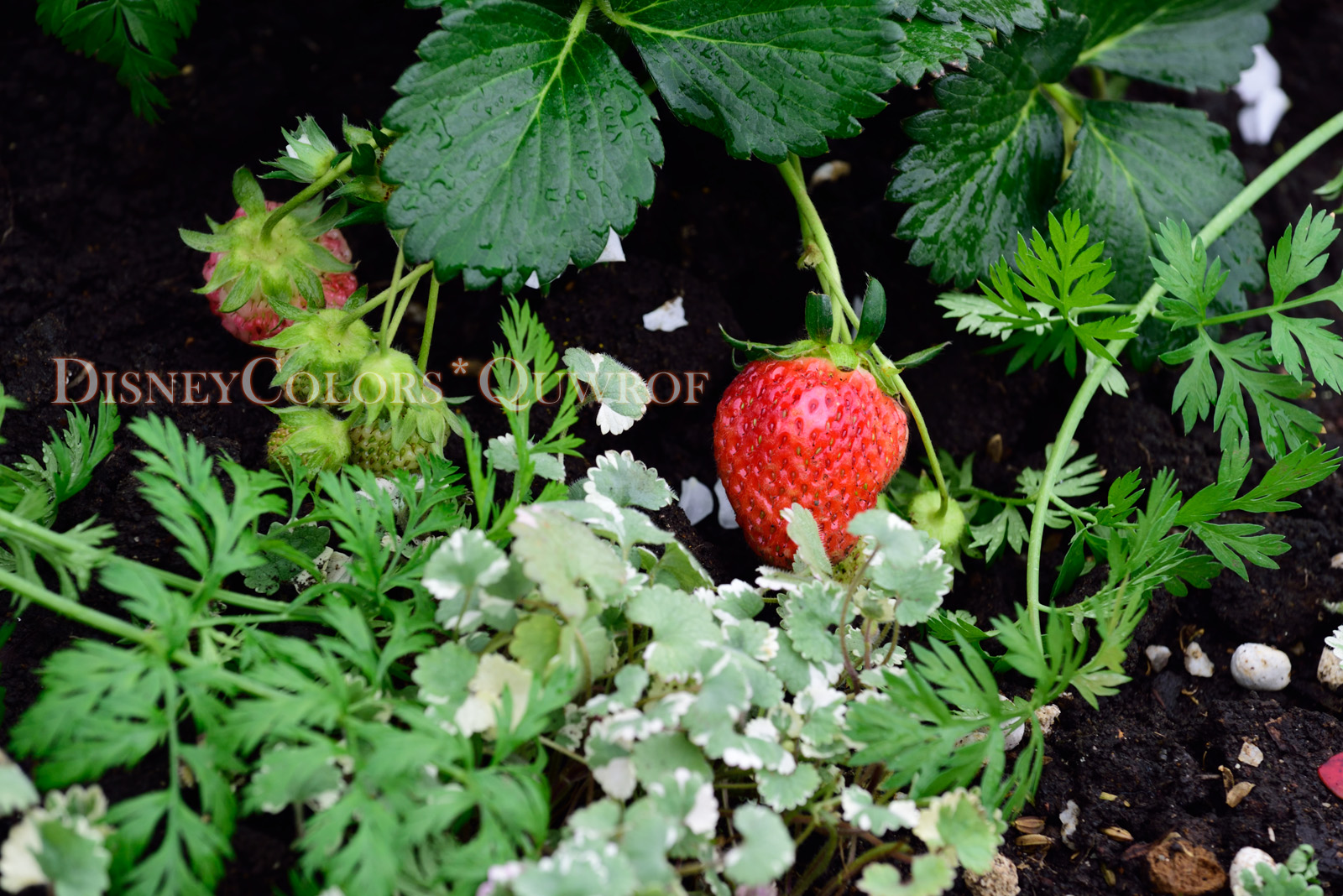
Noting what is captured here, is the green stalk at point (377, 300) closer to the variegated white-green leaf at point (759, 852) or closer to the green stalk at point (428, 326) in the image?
the green stalk at point (428, 326)

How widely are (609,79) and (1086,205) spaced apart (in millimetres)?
784

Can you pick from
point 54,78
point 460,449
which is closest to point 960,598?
point 460,449

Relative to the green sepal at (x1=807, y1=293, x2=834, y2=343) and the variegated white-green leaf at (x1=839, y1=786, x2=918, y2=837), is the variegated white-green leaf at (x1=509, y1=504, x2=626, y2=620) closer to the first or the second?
the variegated white-green leaf at (x1=839, y1=786, x2=918, y2=837)

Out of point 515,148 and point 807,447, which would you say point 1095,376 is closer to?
point 807,447

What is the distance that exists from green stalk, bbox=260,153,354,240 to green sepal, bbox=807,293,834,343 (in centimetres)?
61

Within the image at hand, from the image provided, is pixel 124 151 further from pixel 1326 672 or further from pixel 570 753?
pixel 1326 672

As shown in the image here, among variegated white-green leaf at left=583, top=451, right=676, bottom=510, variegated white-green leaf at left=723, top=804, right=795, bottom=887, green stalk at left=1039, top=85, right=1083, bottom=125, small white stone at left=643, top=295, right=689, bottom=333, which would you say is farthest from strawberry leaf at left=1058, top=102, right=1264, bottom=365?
variegated white-green leaf at left=723, top=804, right=795, bottom=887

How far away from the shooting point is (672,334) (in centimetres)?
150

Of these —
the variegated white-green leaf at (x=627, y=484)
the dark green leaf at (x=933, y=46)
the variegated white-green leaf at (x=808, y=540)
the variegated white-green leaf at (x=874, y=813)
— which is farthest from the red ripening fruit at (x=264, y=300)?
the variegated white-green leaf at (x=874, y=813)

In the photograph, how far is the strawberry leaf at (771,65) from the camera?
1.24m

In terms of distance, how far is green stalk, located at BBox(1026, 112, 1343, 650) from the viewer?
1.21 m

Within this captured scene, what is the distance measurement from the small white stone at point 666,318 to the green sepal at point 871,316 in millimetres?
324

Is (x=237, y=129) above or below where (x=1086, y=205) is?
above

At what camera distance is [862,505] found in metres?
1.28
